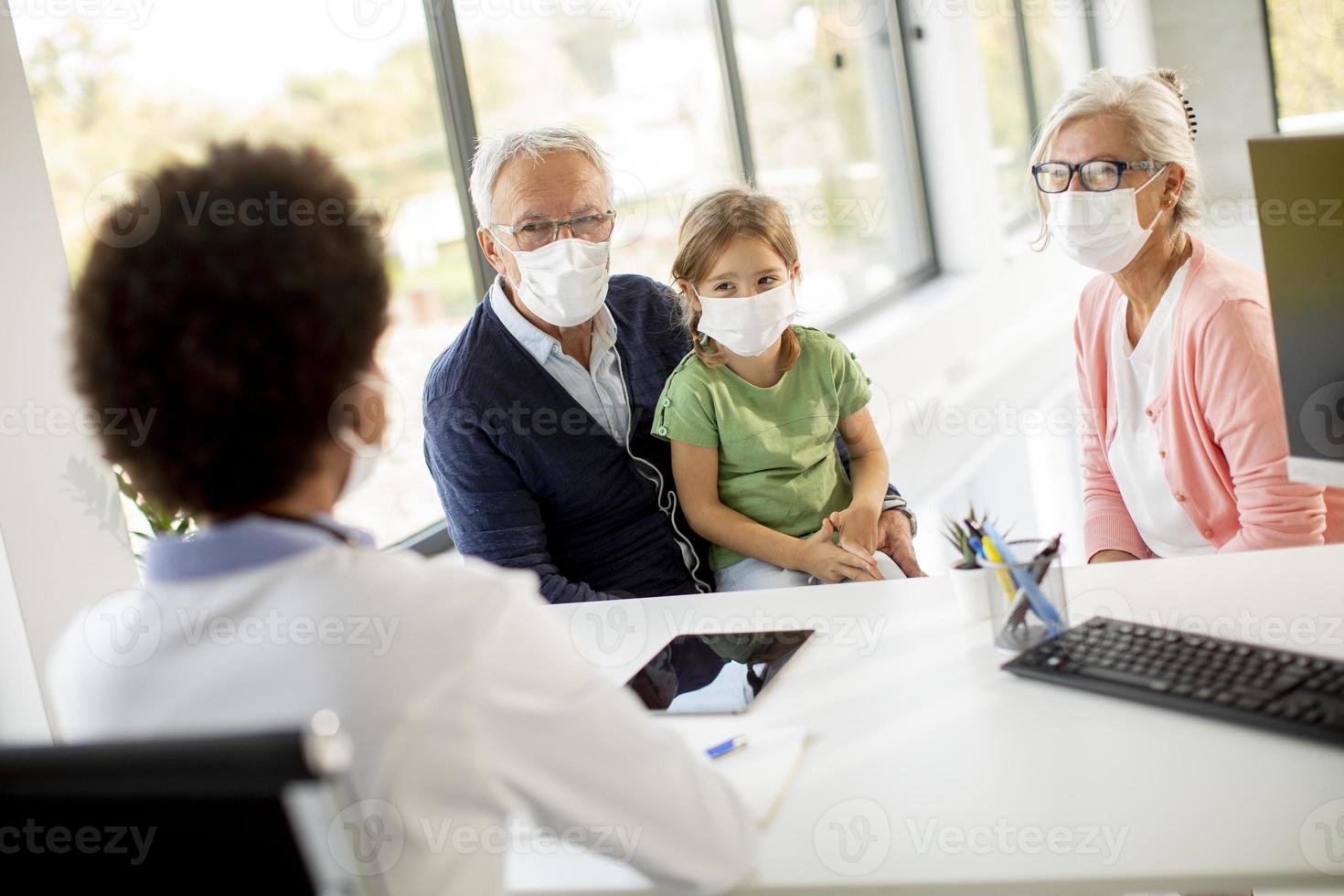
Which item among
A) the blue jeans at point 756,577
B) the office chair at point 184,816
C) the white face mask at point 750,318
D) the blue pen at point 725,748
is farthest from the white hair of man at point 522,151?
the office chair at point 184,816

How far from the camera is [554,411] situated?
2096 mm

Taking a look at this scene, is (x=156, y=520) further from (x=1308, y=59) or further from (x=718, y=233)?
(x=1308, y=59)

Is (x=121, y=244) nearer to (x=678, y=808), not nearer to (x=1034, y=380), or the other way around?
(x=678, y=808)

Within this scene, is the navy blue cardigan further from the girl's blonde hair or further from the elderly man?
the girl's blonde hair

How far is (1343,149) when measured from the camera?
47.9 inches

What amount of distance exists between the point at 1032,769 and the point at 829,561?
92cm

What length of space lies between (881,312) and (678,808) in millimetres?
4135

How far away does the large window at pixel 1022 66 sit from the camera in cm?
609

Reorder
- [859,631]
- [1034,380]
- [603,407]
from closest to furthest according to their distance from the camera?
1. [859,631]
2. [603,407]
3. [1034,380]

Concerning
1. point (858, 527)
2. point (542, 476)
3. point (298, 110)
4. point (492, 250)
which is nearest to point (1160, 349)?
point (858, 527)

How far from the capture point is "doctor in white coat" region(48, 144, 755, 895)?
882 mm

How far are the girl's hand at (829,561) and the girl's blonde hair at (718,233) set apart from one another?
1.19 feet

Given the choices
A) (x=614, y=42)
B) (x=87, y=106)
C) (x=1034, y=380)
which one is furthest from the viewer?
(x=1034, y=380)

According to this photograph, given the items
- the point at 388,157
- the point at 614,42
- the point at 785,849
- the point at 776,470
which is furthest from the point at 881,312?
the point at 785,849
